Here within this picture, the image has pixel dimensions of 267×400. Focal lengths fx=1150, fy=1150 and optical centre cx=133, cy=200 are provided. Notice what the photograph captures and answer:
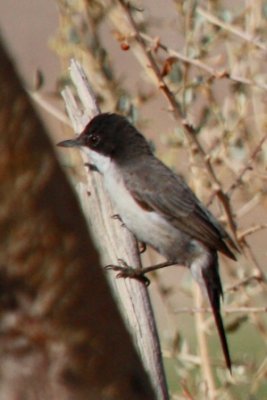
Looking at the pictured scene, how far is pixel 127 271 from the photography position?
11.5ft

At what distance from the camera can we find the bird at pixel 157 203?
4.74 metres

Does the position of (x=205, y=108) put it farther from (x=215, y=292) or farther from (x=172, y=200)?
(x=215, y=292)

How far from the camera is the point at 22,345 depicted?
1.05 meters

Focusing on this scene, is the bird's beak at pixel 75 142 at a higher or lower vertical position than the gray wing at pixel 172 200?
higher

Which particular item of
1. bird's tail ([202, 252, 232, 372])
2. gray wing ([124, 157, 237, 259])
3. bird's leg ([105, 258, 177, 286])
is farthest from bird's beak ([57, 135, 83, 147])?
bird's leg ([105, 258, 177, 286])

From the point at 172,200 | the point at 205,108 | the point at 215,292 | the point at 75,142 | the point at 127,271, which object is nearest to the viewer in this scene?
the point at 127,271

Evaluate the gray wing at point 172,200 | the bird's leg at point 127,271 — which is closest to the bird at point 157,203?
the gray wing at point 172,200

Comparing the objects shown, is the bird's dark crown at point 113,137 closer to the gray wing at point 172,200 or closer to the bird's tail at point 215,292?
the gray wing at point 172,200

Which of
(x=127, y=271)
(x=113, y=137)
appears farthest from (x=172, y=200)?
(x=127, y=271)

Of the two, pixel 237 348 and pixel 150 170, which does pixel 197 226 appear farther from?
pixel 237 348

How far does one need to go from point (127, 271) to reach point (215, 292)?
1.25 m

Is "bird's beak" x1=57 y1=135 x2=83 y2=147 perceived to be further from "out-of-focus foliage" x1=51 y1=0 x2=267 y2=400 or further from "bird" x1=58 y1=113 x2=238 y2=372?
"out-of-focus foliage" x1=51 y1=0 x2=267 y2=400

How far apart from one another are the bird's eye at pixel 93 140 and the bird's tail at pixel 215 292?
692 millimetres

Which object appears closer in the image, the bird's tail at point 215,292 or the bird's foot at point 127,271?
the bird's foot at point 127,271
